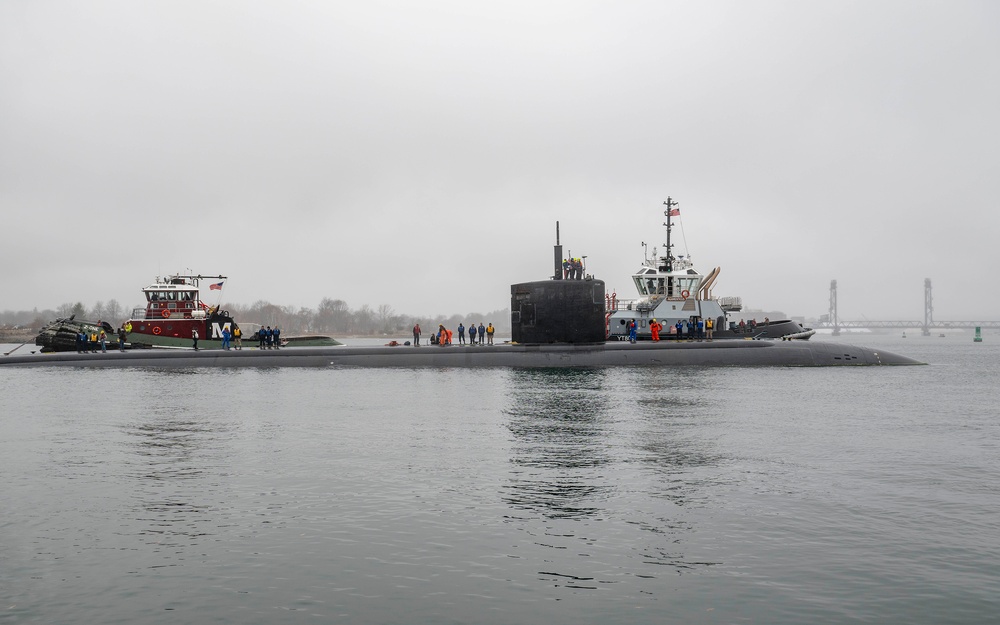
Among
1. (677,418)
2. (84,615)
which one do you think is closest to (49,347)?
(677,418)

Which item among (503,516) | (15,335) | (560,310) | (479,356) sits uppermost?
(560,310)

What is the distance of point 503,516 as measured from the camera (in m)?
9.12

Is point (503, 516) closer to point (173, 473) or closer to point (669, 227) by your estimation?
point (173, 473)

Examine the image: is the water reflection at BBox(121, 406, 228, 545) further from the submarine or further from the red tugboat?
the red tugboat

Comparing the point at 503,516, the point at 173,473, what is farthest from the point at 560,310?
the point at 503,516

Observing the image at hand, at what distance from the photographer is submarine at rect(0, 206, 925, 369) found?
30.0 metres

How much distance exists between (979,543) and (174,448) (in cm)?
1268

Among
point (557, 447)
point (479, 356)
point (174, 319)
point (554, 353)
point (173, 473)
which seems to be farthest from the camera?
point (174, 319)

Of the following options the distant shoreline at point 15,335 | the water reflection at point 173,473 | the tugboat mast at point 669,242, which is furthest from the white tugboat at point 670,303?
the distant shoreline at point 15,335

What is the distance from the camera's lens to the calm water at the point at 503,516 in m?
6.51

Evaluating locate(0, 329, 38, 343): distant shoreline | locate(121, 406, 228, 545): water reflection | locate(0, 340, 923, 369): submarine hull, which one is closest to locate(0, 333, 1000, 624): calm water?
locate(121, 406, 228, 545): water reflection

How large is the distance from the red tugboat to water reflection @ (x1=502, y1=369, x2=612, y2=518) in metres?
21.7

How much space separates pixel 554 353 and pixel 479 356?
3409mm

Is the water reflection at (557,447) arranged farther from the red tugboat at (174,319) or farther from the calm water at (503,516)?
the red tugboat at (174,319)
